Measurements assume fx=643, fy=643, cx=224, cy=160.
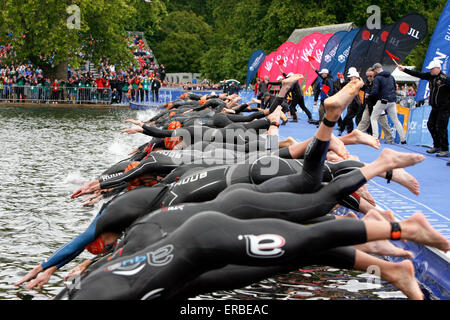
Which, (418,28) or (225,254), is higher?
(418,28)

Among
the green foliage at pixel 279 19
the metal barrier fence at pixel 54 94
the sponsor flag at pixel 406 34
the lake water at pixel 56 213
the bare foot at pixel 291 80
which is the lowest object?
the lake water at pixel 56 213

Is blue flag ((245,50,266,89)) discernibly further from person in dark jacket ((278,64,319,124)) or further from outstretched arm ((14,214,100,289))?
outstretched arm ((14,214,100,289))

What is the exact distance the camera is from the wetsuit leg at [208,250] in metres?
4.55

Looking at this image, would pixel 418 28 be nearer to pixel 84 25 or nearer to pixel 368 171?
pixel 368 171

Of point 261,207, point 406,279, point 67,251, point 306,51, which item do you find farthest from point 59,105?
point 406,279

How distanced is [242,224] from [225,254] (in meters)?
0.26

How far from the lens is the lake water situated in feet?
20.5

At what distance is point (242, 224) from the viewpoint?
15.3 ft

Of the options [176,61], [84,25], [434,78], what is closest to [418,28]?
[434,78]

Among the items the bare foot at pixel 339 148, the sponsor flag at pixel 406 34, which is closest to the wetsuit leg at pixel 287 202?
the bare foot at pixel 339 148

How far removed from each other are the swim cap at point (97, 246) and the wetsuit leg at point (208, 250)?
4.98 feet

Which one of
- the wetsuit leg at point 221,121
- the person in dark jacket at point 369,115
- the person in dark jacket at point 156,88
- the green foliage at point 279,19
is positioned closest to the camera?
the wetsuit leg at point 221,121

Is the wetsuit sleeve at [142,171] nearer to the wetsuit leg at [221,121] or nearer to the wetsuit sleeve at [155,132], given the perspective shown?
the wetsuit sleeve at [155,132]

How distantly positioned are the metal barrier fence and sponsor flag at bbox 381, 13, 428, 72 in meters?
23.6
